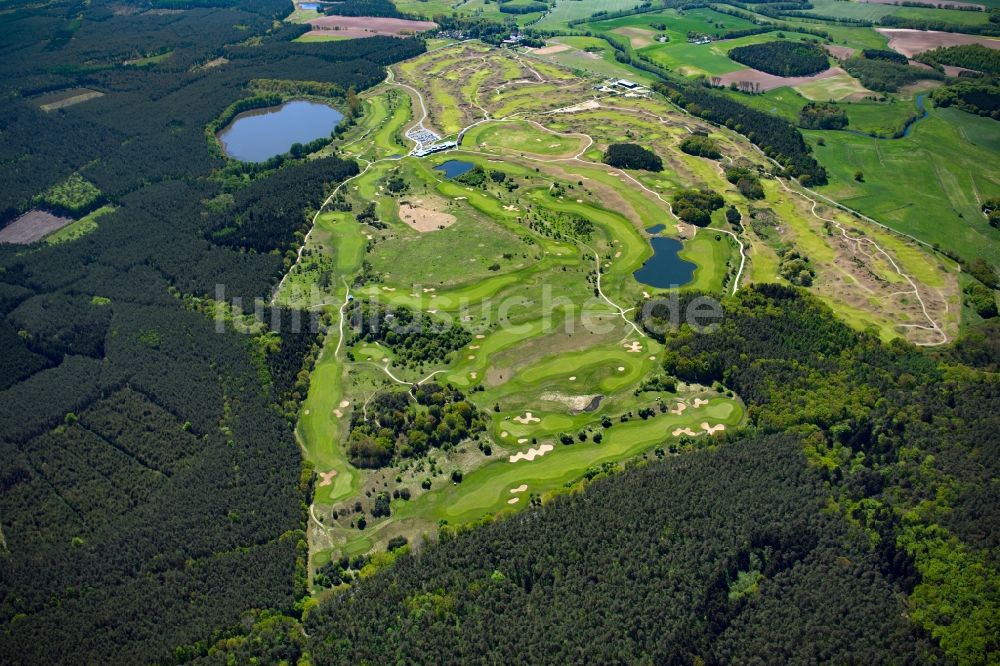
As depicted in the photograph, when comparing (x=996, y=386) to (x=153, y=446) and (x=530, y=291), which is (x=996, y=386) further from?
(x=153, y=446)

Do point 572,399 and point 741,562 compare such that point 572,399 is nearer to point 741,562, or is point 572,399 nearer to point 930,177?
point 741,562

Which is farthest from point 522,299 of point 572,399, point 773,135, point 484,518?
point 773,135

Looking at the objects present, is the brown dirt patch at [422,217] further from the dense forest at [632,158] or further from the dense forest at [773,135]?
the dense forest at [773,135]

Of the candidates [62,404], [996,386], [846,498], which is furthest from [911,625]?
[62,404]

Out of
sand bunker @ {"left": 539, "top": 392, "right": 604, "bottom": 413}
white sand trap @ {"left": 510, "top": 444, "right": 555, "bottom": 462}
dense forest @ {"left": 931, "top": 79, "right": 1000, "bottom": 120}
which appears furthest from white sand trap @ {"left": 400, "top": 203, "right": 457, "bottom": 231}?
dense forest @ {"left": 931, "top": 79, "right": 1000, "bottom": 120}

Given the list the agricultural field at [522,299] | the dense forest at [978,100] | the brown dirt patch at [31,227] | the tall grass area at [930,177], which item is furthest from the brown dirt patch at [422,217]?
the dense forest at [978,100]

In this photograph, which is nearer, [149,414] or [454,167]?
[149,414]
